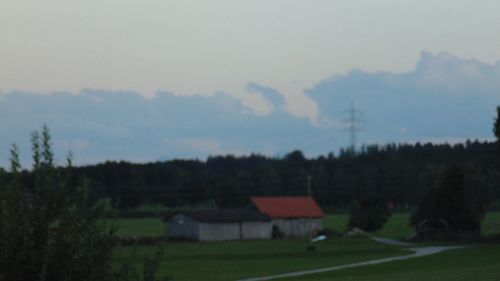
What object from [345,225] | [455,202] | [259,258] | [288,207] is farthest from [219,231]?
[259,258]

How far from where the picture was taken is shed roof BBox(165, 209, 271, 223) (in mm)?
105062

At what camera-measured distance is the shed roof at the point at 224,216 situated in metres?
105

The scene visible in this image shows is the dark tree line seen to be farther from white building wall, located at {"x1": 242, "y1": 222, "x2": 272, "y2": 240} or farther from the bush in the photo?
white building wall, located at {"x1": 242, "y1": 222, "x2": 272, "y2": 240}

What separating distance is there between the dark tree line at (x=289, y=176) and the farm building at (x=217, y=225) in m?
10.3

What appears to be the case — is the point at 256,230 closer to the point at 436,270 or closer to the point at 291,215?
the point at 291,215

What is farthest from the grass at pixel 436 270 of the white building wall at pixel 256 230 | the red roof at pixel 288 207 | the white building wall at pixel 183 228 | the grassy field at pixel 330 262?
the red roof at pixel 288 207

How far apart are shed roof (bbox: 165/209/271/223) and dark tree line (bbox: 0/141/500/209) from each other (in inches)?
411

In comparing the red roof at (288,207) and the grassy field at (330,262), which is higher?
the red roof at (288,207)

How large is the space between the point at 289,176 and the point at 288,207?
30424 millimetres

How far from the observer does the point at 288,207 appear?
120312 millimetres

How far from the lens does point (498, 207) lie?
14512cm

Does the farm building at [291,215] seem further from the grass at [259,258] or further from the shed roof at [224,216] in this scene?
the grass at [259,258]

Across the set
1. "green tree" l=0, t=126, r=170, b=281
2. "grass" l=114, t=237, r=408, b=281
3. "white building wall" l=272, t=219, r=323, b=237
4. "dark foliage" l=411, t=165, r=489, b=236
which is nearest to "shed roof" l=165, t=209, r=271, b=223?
"white building wall" l=272, t=219, r=323, b=237

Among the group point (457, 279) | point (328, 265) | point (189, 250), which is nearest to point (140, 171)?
point (189, 250)
